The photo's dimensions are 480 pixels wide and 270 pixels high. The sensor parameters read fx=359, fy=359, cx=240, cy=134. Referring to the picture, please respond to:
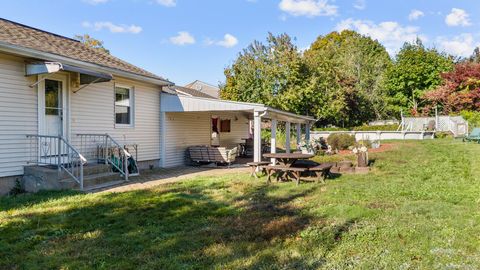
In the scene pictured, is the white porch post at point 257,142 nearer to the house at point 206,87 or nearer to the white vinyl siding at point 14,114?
the white vinyl siding at point 14,114

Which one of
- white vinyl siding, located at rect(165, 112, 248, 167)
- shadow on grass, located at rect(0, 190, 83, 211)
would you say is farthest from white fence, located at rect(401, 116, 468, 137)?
shadow on grass, located at rect(0, 190, 83, 211)

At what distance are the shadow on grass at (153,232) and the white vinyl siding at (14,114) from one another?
152 centimetres

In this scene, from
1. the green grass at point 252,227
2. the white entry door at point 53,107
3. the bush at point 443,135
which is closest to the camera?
the green grass at point 252,227

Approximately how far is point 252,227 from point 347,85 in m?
25.6

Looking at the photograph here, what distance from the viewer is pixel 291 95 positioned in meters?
23.2

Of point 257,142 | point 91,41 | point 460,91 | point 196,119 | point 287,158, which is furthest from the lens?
point 91,41

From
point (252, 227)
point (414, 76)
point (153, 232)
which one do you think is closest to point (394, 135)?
point (414, 76)

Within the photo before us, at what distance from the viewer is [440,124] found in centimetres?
2636

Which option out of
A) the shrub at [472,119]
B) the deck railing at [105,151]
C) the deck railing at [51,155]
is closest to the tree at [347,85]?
the shrub at [472,119]

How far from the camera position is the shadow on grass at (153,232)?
387 centimetres

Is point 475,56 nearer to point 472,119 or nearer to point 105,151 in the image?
point 472,119

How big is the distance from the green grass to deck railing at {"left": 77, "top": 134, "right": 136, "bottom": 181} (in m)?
2.38

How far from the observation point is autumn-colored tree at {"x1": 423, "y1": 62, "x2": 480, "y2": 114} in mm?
27344

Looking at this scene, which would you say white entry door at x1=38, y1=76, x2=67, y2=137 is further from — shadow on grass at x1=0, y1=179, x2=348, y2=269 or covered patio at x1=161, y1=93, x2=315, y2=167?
covered patio at x1=161, y1=93, x2=315, y2=167
